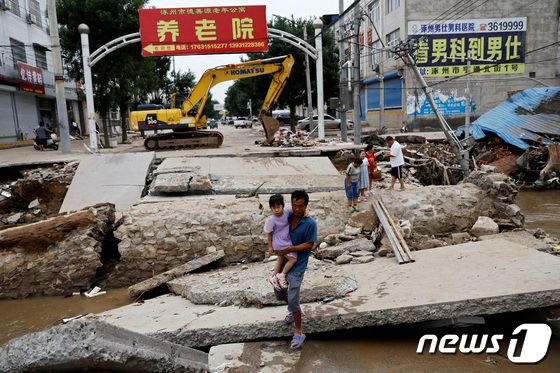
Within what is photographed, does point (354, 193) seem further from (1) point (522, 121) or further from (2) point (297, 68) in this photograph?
(2) point (297, 68)

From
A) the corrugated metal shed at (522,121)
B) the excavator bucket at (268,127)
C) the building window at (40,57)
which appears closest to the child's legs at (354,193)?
the excavator bucket at (268,127)

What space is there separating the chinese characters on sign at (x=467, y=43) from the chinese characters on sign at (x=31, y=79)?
890 inches

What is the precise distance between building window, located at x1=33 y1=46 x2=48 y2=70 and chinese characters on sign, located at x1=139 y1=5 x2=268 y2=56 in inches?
582

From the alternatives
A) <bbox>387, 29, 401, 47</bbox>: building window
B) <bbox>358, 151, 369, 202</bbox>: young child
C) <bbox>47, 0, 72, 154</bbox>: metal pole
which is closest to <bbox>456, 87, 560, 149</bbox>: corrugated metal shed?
<bbox>358, 151, 369, 202</bbox>: young child

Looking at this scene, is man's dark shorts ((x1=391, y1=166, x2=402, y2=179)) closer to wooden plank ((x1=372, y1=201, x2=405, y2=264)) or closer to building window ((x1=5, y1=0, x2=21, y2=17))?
wooden plank ((x1=372, y1=201, x2=405, y2=264))

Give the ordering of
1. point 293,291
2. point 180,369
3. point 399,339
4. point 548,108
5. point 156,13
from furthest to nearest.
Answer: point 548,108 → point 156,13 → point 399,339 → point 293,291 → point 180,369

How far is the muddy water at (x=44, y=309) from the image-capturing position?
5.92 metres

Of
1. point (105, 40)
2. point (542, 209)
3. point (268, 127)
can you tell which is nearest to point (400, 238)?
point (542, 209)

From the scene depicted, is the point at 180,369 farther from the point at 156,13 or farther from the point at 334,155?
the point at 156,13

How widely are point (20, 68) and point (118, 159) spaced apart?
15.7 meters

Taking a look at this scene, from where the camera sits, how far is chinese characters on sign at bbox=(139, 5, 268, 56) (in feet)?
51.7

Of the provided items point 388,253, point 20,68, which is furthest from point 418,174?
point 20,68

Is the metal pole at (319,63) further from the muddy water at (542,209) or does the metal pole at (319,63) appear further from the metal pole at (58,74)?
the metal pole at (58,74)

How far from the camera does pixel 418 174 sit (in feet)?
46.2
